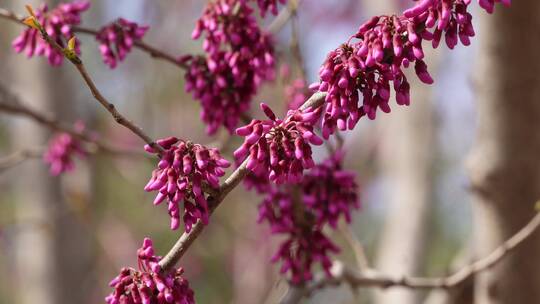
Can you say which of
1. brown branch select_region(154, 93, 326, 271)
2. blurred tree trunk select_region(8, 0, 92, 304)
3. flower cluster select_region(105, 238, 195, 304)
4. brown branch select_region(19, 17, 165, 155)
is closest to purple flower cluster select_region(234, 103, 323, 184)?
brown branch select_region(154, 93, 326, 271)

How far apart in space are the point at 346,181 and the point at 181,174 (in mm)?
848

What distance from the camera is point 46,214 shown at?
183 inches

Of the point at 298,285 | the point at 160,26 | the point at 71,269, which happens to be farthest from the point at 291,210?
the point at 160,26

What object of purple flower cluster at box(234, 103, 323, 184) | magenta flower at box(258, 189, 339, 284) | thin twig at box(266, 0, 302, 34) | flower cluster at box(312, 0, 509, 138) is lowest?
magenta flower at box(258, 189, 339, 284)

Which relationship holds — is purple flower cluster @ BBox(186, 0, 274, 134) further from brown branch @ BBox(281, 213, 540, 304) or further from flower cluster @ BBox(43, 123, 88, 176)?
flower cluster @ BBox(43, 123, 88, 176)

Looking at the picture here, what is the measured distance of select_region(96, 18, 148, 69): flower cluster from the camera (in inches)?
89.1

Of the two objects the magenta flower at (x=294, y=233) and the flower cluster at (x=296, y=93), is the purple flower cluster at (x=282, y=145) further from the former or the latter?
the flower cluster at (x=296, y=93)

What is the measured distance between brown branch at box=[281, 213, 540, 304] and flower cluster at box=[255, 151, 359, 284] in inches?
10.9

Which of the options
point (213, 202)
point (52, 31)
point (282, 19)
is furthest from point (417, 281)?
point (52, 31)

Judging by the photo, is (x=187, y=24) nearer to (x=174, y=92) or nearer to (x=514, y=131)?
(x=174, y=92)

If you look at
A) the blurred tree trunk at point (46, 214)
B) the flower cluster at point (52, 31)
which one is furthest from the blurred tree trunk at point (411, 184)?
the flower cluster at point (52, 31)

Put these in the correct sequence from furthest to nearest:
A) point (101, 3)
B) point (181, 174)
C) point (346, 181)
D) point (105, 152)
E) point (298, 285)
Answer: point (101, 3)
point (105, 152)
point (298, 285)
point (346, 181)
point (181, 174)

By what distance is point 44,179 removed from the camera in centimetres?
473

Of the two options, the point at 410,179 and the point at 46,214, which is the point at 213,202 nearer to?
the point at 410,179
